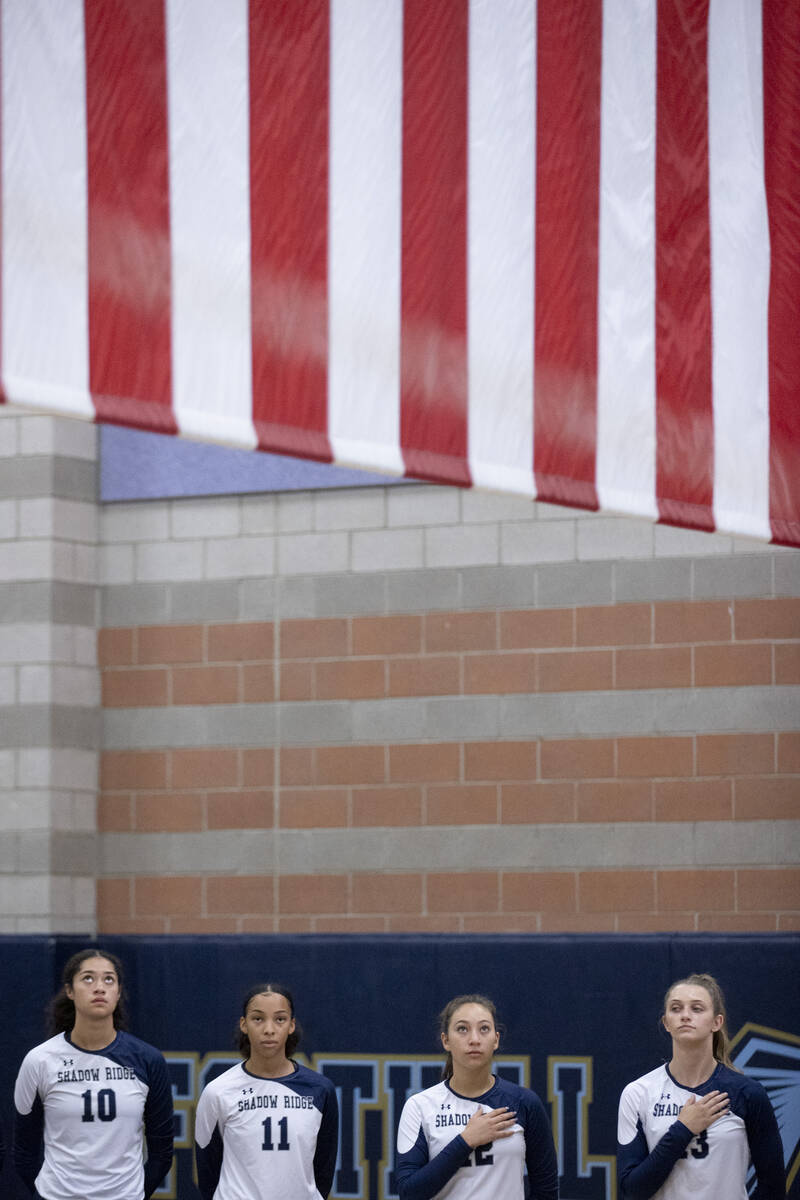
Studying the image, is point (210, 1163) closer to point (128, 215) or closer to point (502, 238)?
point (502, 238)

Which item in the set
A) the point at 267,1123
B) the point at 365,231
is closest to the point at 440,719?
the point at 267,1123

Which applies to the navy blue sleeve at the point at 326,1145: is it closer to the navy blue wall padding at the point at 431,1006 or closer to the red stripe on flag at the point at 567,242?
the navy blue wall padding at the point at 431,1006

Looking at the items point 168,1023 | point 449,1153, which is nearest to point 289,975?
point 168,1023

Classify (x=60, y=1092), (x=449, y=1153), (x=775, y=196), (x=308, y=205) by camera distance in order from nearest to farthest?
→ (x=308, y=205) → (x=775, y=196) → (x=449, y=1153) → (x=60, y=1092)

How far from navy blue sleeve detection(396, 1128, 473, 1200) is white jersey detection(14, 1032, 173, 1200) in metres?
1.37

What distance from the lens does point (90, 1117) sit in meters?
6.95

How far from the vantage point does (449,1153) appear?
596cm

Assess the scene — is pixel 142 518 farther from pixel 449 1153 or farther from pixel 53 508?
pixel 449 1153

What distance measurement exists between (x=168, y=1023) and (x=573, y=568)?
10.8 ft

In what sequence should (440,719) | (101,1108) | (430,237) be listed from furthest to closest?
(440,719), (101,1108), (430,237)

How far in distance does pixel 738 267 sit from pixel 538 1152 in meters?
3.27

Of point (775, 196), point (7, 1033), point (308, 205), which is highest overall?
point (775, 196)

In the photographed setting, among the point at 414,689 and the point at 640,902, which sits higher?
the point at 414,689

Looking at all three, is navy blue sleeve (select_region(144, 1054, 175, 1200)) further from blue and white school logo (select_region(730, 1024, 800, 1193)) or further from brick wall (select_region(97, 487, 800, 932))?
blue and white school logo (select_region(730, 1024, 800, 1193))
